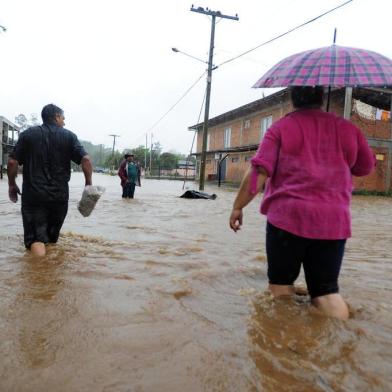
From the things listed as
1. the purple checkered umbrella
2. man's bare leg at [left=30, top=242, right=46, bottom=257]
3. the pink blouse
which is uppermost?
the purple checkered umbrella

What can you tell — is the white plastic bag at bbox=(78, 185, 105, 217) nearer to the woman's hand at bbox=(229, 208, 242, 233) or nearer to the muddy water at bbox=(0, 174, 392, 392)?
the muddy water at bbox=(0, 174, 392, 392)

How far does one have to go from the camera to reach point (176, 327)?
8.19 feet

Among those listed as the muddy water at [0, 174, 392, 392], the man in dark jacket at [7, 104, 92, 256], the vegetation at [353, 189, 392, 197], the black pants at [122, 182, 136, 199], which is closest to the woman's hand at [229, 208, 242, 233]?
the muddy water at [0, 174, 392, 392]

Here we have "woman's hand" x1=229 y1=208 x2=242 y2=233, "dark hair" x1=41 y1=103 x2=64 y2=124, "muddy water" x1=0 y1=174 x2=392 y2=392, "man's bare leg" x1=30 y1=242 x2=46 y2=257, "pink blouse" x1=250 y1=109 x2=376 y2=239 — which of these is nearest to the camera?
"muddy water" x1=0 y1=174 x2=392 y2=392

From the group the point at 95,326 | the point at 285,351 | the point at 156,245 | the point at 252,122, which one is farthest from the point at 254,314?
the point at 252,122

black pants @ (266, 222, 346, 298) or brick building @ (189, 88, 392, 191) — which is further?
brick building @ (189, 88, 392, 191)

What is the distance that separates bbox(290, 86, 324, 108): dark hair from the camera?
254cm

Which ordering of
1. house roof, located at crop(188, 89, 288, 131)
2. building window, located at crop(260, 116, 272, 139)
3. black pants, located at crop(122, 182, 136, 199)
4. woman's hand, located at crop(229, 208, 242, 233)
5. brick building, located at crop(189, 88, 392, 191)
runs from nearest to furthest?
woman's hand, located at crop(229, 208, 242, 233), black pants, located at crop(122, 182, 136, 199), brick building, located at crop(189, 88, 392, 191), house roof, located at crop(188, 89, 288, 131), building window, located at crop(260, 116, 272, 139)

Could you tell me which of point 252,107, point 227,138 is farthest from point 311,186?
point 227,138

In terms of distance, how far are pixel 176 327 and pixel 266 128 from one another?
1002 inches

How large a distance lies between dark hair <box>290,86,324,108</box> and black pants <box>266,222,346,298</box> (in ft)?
2.43

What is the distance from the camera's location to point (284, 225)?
8.00ft

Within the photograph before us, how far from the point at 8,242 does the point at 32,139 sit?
148 centimetres

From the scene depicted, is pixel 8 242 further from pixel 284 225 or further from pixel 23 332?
pixel 284 225
